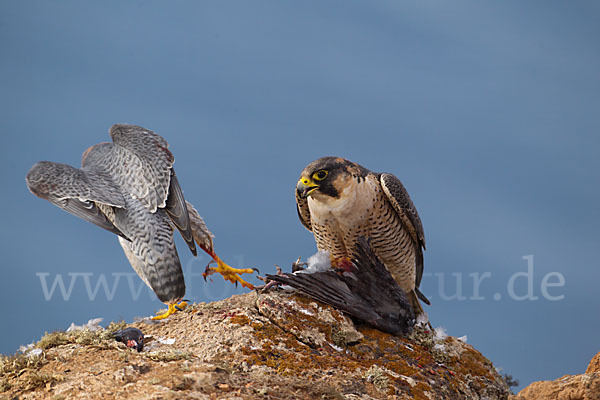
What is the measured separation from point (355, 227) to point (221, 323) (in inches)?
74.0

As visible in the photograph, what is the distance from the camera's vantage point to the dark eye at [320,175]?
5723 mm

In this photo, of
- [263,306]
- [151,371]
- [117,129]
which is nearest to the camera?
[151,371]

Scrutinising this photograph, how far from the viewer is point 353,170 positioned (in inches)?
235

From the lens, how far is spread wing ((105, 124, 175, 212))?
5852 millimetres

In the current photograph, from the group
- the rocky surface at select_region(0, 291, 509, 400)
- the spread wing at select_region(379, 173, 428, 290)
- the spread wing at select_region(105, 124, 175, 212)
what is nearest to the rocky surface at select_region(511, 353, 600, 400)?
the rocky surface at select_region(0, 291, 509, 400)

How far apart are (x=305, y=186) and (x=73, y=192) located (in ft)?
7.67

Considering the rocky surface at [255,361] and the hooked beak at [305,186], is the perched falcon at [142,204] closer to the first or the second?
the rocky surface at [255,361]

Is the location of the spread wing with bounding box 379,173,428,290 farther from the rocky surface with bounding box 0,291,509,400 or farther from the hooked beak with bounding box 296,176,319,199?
the rocky surface with bounding box 0,291,509,400

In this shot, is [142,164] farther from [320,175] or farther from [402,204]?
[402,204]

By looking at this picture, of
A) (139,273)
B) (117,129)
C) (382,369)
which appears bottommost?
(382,369)

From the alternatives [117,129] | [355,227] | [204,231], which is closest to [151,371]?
[204,231]

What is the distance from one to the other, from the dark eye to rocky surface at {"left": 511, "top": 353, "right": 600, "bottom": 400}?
104 inches

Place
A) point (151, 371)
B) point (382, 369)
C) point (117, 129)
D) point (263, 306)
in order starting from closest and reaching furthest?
1. point (151, 371)
2. point (382, 369)
3. point (263, 306)
4. point (117, 129)

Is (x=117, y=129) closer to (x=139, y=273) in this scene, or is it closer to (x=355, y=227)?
(x=139, y=273)
